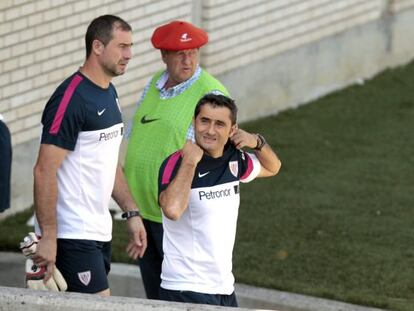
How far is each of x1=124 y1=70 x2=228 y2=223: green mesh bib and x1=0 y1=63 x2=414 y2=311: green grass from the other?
66.7 inches

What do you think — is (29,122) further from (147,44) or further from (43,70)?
(147,44)

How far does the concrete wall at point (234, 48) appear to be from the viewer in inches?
447

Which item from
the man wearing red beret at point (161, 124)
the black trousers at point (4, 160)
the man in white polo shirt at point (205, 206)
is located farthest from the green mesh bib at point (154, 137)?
the man in white polo shirt at point (205, 206)

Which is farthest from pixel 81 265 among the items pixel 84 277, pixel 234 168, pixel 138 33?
pixel 138 33

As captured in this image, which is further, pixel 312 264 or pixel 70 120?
pixel 312 264

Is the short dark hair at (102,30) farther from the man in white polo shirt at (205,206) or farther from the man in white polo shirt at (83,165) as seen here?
the man in white polo shirt at (205,206)

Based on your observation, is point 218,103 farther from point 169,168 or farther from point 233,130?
point 169,168

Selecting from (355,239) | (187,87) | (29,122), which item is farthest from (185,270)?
(29,122)

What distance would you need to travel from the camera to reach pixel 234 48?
1412cm

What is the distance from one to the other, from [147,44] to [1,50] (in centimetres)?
202

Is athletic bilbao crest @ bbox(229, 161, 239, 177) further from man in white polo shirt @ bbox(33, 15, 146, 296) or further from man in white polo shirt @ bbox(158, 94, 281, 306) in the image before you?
man in white polo shirt @ bbox(33, 15, 146, 296)

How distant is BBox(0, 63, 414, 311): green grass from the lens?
9797 mm

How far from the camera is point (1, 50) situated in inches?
436

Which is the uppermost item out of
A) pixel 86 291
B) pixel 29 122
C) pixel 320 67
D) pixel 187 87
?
pixel 187 87
